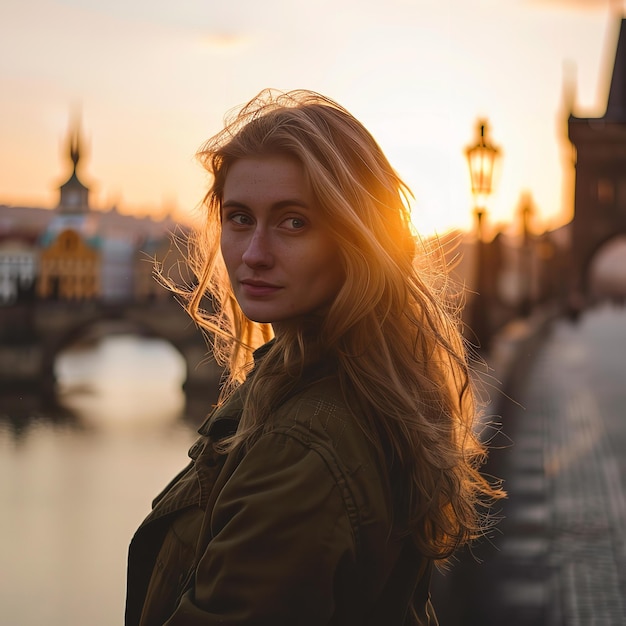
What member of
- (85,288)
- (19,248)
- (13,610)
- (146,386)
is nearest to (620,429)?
(13,610)

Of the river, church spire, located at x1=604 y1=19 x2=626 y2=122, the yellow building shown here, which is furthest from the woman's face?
the yellow building

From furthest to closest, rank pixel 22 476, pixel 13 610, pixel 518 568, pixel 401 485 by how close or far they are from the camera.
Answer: pixel 22 476
pixel 13 610
pixel 518 568
pixel 401 485

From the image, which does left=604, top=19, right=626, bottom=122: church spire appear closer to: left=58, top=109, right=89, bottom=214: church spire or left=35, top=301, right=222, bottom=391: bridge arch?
left=35, top=301, right=222, bottom=391: bridge arch

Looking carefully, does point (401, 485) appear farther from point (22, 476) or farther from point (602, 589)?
point (22, 476)

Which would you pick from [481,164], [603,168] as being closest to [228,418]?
[481,164]

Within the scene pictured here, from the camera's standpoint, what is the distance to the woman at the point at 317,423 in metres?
0.93

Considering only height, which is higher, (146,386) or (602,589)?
(602,589)

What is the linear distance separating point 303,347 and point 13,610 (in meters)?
9.65

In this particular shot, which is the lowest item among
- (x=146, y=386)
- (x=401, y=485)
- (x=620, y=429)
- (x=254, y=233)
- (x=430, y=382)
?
(x=146, y=386)

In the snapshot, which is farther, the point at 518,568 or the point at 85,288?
the point at 85,288

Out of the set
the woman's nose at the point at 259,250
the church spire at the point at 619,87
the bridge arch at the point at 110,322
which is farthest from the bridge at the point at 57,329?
the woman's nose at the point at 259,250

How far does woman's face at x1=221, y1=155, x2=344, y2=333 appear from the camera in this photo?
1.09 meters

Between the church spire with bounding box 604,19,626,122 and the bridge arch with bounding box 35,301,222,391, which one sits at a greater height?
the church spire with bounding box 604,19,626,122

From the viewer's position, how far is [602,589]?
474 centimetres
